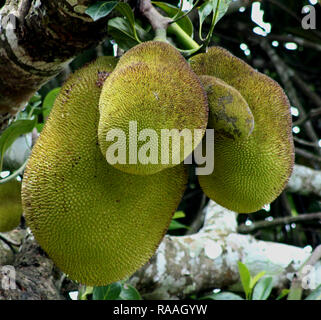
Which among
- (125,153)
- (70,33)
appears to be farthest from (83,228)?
(70,33)

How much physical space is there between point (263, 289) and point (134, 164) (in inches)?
32.7

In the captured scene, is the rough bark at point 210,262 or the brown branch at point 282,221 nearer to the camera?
the rough bark at point 210,262

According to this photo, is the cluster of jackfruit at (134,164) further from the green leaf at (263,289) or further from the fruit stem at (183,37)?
the green leaf at (263,289)

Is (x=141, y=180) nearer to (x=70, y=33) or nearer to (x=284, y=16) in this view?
(x=70, y=33)

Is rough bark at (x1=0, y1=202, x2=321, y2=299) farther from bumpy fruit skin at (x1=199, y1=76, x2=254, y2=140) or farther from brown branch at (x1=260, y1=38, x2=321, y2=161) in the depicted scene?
brown branch at (x1=260, y1=38, x2=321, y2=161)

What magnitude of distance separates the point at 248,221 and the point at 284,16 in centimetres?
112

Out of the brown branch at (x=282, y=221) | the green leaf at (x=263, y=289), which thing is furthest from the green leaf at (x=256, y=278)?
the brown branch at (x=282, y=221)

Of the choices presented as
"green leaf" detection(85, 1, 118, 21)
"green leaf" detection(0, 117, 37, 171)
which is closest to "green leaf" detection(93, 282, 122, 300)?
"green leaf" detection(0, 117, 37, 171)

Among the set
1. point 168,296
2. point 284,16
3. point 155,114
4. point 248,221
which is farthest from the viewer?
point 284,16

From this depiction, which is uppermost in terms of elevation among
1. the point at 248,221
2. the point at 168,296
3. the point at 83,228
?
the point at 83,228

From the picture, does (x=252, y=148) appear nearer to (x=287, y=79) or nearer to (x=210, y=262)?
(x=210, y=262)

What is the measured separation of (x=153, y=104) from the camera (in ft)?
2.19

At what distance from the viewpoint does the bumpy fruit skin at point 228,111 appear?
77 centimetres
